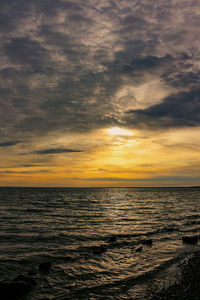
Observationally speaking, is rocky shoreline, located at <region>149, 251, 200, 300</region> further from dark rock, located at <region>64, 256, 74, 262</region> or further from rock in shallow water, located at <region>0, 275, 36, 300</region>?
dark rock, located at <region>64, 256, 74, 262</region>

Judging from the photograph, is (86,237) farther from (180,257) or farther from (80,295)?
(80,295)

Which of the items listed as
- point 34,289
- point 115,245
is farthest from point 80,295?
point 115,245

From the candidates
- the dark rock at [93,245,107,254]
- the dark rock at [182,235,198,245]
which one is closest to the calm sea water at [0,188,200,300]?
the dark rock at [93,245,107,254]

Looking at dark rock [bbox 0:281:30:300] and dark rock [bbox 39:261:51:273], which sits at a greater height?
dark rock [bbox 0:281:30:300]

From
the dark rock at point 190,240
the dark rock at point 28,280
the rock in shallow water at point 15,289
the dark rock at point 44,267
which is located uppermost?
the rock in shallow water at point 15,289

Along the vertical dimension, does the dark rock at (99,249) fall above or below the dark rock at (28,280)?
below

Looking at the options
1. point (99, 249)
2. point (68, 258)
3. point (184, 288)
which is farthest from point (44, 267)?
point (184, 288)

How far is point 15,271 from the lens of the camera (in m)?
12.0

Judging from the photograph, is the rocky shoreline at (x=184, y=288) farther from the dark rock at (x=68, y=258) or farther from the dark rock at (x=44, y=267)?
the dark rock at (x=68, y=258)

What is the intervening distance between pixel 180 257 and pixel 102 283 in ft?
22.1

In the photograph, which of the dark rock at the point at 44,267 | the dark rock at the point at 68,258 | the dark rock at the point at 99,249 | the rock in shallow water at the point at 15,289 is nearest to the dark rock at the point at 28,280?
the rock in shallow water at the point at 15,289

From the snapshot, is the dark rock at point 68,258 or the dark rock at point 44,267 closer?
the dark rock at point 44,267

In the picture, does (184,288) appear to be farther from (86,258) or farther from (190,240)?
(190,240)

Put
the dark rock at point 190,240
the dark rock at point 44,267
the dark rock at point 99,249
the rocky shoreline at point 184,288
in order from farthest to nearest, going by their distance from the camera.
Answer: the dark rock at point 190,240 → the dark rock at point 99,249 → the dark rock at point 44,267 → the rocky shoreline at point 184,288
